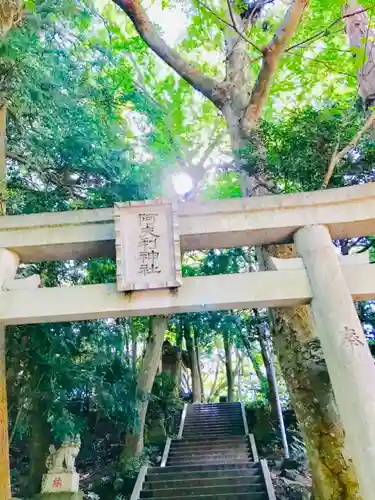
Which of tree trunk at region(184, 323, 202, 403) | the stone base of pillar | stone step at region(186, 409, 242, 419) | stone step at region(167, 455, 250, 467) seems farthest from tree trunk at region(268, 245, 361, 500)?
tree trunk at region(184, 323, 202, 403)

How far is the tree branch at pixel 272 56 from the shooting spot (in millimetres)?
5469

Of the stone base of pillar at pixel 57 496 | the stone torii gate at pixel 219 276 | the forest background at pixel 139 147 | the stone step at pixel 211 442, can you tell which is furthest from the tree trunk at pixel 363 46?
the stone step at pixel 211 442

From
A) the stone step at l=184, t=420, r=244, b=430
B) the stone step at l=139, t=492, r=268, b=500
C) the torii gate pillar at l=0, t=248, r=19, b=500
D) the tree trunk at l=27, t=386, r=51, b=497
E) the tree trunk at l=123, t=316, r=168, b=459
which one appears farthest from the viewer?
the stone step at l=184, t=420, r=244, b=430

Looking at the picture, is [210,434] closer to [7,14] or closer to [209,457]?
[209,457]

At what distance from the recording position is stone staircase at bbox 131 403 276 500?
340 inches

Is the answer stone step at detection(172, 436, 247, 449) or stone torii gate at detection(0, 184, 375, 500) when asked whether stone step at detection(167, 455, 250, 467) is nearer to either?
stone step at detection(172, 436, 247, 449)

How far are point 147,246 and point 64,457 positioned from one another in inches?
221

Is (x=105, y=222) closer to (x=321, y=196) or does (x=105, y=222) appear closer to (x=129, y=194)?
(x=321, y=196)

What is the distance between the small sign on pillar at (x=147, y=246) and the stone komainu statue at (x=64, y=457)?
518cm

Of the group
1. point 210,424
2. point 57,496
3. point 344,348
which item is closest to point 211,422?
point 210,424

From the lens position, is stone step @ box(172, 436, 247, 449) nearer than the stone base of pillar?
No

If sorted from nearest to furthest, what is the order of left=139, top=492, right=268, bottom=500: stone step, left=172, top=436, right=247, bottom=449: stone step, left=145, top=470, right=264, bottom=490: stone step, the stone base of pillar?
the stone base of pillar → left=139, top=492, right=268, bottom=500: stone step → left=145, top=470, right=264, bottom=490: stone step → left=172, top=436, right=247, bottom=449: stone step

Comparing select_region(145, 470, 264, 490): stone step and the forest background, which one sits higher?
the forest background

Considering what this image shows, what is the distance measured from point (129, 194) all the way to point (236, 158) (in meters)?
1.79
